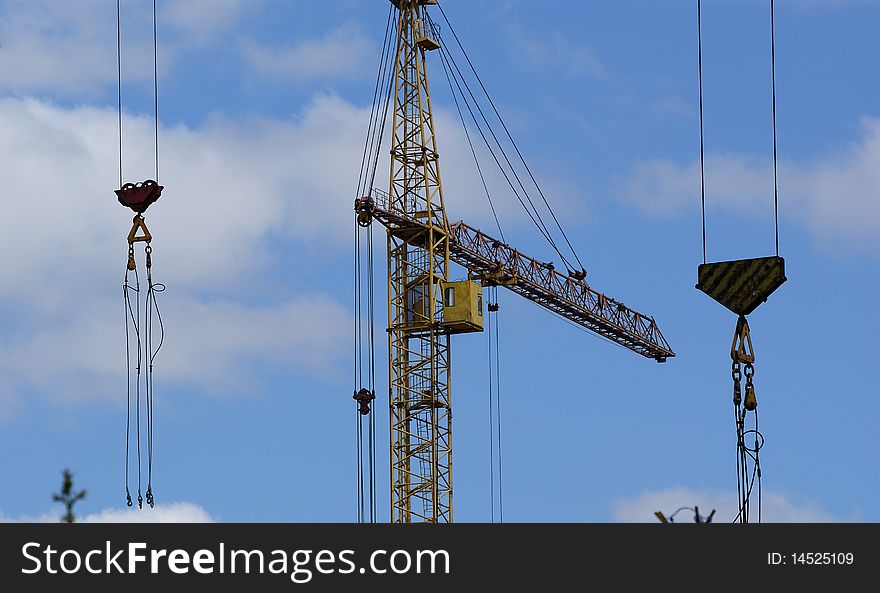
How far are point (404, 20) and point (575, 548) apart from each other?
62640 millimetres

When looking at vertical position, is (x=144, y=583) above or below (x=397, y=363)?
below

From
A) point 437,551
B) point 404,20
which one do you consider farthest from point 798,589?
point 404,20

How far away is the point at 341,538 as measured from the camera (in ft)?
141

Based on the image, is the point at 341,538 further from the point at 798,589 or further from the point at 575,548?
the point at 798,589

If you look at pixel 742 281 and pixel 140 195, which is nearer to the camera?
pixel 742 281

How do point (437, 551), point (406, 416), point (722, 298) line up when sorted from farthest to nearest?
point (406, 416) → point (437, 551) → point (722, 298)

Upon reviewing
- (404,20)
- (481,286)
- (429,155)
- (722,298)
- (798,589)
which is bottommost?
(798,589)

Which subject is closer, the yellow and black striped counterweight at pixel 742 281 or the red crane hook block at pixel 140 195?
the yellow and black striped counterweight at pixel 742 281

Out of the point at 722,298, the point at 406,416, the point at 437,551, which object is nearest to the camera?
the point at 722,298

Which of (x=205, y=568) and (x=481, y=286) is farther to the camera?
(x=481, y=286)

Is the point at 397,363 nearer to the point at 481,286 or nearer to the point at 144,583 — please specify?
the point at 481,286

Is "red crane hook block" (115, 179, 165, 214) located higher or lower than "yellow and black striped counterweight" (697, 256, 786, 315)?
higher

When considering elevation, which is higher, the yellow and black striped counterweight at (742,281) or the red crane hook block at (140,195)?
the red crane hook block at (140,195)

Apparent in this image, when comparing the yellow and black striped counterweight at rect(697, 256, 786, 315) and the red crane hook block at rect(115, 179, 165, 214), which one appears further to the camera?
the red crane hook block at rect(115, 179, 165, 214)
